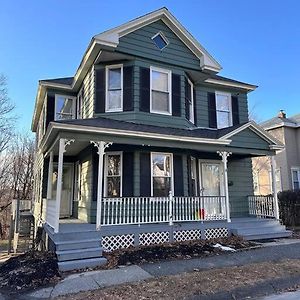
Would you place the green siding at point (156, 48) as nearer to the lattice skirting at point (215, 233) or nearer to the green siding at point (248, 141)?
the green siding at point (248, 141)

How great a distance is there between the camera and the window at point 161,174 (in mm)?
10781

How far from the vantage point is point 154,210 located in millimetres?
9961

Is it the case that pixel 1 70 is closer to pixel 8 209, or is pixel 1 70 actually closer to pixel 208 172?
pixel 8 209

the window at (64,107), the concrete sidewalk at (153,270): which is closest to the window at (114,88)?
the window at (64,107)

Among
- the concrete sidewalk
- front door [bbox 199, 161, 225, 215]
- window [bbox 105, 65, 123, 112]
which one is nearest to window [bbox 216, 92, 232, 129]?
front door [bbox 199, 161, 225, 215]

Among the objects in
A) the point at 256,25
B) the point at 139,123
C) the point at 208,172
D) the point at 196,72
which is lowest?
the point at 208,172

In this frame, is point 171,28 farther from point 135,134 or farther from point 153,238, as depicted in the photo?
point 153,238

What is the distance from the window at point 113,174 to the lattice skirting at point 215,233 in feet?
10.7

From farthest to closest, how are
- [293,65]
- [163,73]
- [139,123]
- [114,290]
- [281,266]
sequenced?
[293,65], [163,73], [139,123], [281,266], [114,290]

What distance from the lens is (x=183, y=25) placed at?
12.2 metres

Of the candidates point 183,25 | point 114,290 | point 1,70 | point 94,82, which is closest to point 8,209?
point 1,70

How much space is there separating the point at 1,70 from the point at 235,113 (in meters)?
22.7

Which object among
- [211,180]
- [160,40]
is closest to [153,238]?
[211,180]

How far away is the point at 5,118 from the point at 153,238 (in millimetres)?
24382
